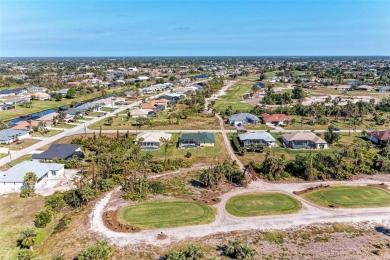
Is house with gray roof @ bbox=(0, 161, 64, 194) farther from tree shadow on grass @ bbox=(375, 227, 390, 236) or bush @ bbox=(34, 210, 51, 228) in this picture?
tree shadow on grass @ bbox=(375, 227, 390, 236)

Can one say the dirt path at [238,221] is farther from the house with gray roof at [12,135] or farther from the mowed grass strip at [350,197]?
the house with gray roof at [12,135]

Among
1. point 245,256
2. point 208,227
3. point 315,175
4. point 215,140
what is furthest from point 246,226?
point 215,140

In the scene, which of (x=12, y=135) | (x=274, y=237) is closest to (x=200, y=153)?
(x=274, y=237)

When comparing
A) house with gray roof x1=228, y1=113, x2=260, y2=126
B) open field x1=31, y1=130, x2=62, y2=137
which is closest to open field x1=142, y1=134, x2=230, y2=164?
house with gray roof x1=228, y1=113, x2=260, y2=126

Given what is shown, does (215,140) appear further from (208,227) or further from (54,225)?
(54,225)

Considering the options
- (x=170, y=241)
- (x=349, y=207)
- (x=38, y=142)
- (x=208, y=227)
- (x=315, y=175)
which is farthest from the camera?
(x=38, y=142)

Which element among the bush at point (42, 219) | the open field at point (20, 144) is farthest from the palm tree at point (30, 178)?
the open field at point (20, 144)
